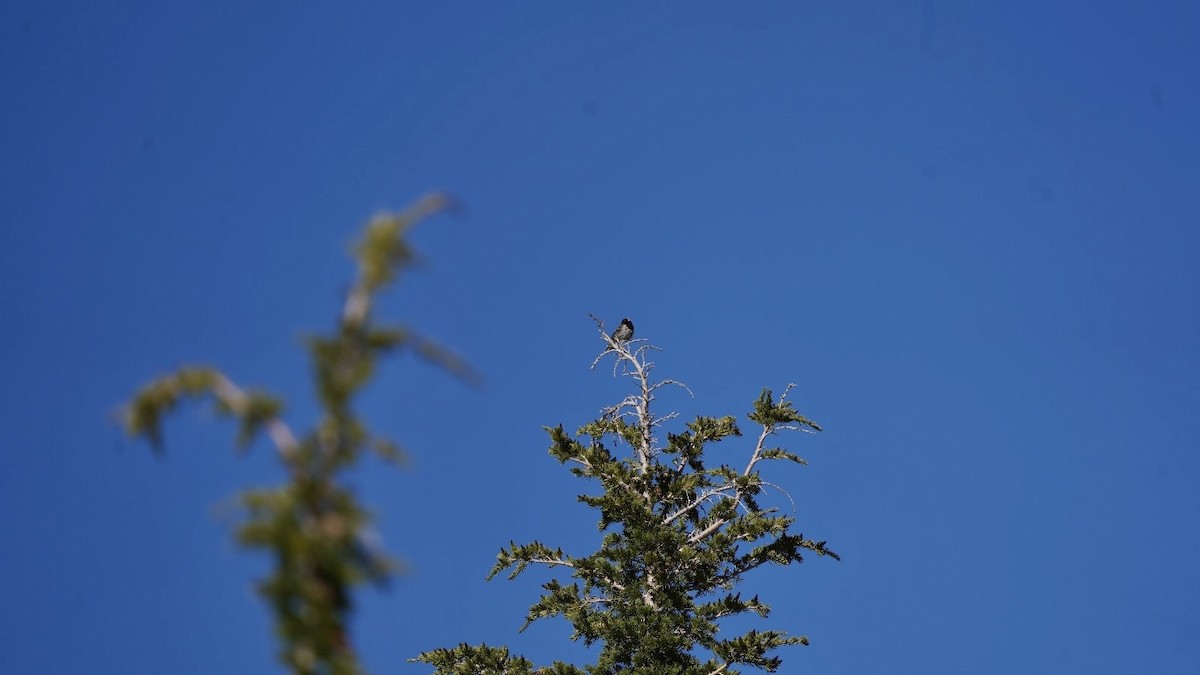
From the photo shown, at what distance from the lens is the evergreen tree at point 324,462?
3.68 metres

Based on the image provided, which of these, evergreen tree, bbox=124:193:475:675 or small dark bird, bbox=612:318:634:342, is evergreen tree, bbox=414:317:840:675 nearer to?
small dark bird, bbox=612:318:634:342

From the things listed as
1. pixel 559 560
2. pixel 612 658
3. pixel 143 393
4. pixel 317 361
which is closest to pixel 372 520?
pixel 317 361

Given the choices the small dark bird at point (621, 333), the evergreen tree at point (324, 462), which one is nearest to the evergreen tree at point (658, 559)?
the small dark bird at point (621, 333)

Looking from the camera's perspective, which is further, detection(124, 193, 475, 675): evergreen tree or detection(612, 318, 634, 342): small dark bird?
detection(612, 318, 634, 342): small dark bird

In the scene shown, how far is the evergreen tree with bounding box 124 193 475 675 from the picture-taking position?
12.1 ft

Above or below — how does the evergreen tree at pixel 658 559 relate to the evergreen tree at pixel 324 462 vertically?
above

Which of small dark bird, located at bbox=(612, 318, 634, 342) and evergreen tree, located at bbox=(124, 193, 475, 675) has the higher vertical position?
small dark bird, located at bbox=(612, 318, 634, 342)

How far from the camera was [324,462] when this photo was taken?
383 cm

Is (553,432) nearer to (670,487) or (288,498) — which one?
(670,487)

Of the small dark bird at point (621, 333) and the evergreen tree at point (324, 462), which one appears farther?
the small dark bird at point (621, 333)

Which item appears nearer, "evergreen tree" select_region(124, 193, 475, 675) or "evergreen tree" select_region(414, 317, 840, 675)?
"evergreen tree" select_region(124, 193, 475, 675)

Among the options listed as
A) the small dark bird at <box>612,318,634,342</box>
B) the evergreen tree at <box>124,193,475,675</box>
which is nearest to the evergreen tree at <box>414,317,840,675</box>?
the small dark bird at <box>612,318,634,342</box>

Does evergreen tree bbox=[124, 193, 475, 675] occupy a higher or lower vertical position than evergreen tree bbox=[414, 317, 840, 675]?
lower

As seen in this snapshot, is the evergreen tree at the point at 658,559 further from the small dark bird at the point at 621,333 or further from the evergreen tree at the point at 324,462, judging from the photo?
the evergreen tree at the point at 324,462
